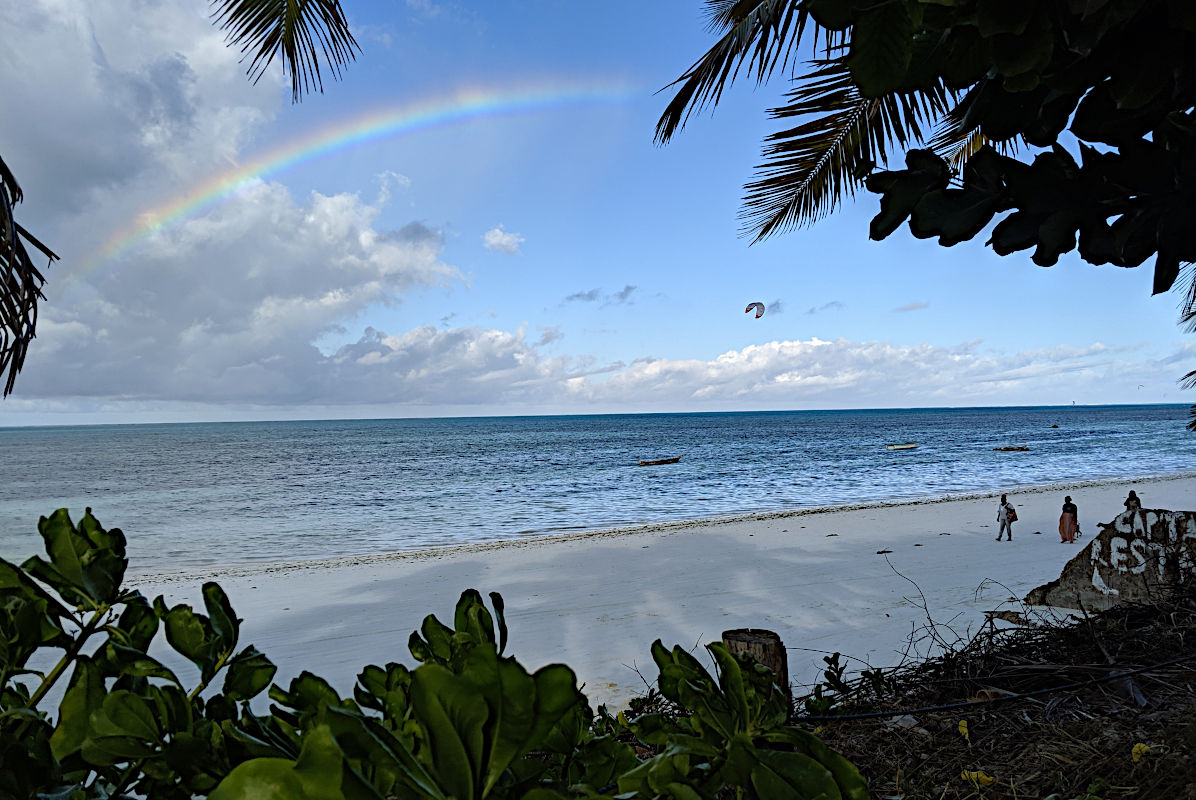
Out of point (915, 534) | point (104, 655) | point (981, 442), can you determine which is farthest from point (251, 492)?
point (981, 442)

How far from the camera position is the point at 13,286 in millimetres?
3602

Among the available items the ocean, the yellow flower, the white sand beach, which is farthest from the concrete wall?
the ocean

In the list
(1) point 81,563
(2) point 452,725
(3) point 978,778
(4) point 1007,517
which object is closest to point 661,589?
(4) point 1007,517

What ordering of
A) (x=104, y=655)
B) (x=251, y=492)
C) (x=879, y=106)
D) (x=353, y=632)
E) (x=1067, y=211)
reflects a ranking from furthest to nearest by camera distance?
(x=251, y=492) → (x=353, y=632) → (x=879, y=106) → (x=1067, y=211) → (x=104, y=655)

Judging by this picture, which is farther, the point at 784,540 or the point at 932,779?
the point at 784,540

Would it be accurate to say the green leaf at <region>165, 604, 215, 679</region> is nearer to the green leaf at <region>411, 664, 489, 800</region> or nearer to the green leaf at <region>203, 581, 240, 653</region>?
the green leaf at <region>203, 581, 240, 653</region>

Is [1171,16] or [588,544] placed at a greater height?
[1171,16]

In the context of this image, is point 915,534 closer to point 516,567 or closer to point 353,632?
point 516,567

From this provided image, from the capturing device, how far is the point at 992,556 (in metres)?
8.62

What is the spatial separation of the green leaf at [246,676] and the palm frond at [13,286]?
4031 mm

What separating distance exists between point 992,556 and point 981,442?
3956 cm

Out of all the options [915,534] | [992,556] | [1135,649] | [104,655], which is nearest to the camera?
Answer: [104,655]

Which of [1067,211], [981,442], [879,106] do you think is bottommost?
[981,442]

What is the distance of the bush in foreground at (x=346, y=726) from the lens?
0.87 ft
